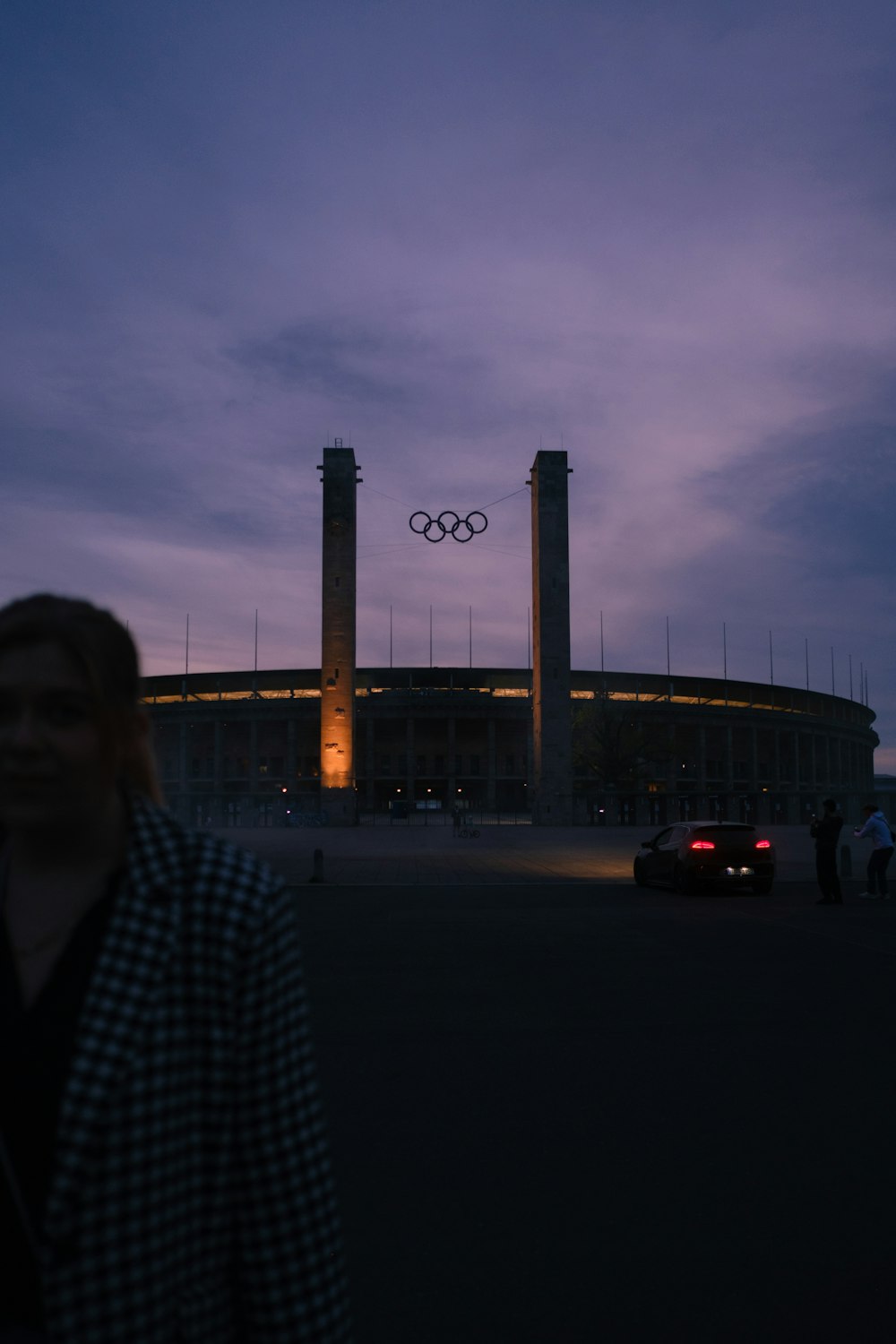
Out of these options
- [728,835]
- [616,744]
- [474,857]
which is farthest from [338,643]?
[728,835]

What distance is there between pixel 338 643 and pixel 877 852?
43.8 meters

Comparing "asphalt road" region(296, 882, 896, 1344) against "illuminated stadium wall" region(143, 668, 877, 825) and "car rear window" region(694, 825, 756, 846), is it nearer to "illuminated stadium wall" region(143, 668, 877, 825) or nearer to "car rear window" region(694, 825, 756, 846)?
"car rear window" region(694, 825, 756, 846)

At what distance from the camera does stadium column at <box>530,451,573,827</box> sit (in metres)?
59.5

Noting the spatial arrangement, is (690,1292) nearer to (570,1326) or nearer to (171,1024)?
(570,1326)

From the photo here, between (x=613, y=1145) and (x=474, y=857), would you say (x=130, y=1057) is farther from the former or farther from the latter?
(x=474, y=857)

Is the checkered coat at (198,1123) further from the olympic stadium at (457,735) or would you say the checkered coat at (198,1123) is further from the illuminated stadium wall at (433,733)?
the illuminated stadium wall at (433,733)

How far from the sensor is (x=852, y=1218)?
4.35 metres

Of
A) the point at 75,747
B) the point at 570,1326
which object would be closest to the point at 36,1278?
the point at 75,747

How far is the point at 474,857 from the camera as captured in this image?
1222 inches

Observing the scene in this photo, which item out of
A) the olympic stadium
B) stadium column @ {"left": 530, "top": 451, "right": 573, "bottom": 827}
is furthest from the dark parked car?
the olympic stadium

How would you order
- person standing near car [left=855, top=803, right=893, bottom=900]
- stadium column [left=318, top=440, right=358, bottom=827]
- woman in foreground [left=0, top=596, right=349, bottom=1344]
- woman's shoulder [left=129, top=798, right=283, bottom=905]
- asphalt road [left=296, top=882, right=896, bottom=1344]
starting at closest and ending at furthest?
woman in foreground [left=0, top=596, right=349, bottom=1344] < woman's shoulder [left=129, top=798, right=283, bottom=905] < asphalt road [left=296, top=882, right=896, bottom=1344] < person standing near car [left=855, top=803, right=893, bottom=900] < stadium column [left=318, top=440, right=358, bottom=827]

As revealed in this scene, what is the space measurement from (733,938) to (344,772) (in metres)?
46.9

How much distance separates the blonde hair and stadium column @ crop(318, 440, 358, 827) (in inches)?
2227

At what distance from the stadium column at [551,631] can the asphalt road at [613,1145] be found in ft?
158
